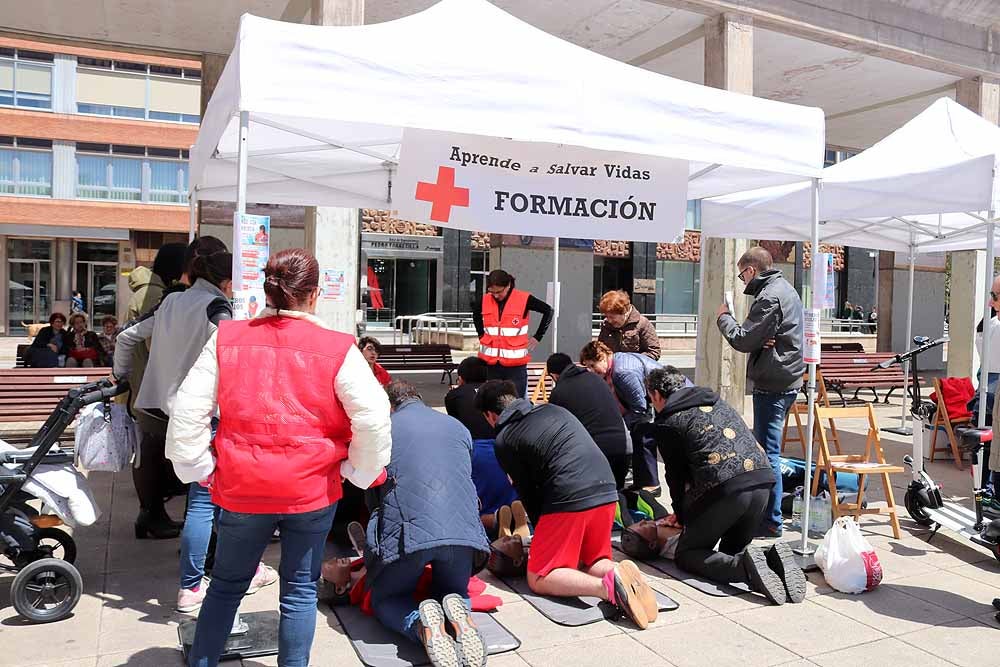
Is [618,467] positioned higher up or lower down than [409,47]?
lower down

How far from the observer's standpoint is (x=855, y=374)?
12.0 metres

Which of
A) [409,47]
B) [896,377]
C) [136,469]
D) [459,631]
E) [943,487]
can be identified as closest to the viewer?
[459,631]

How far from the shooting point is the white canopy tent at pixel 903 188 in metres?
5.76

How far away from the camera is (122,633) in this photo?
140 inches

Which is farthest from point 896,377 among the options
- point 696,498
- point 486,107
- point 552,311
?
point 486,107

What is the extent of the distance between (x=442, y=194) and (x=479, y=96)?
82 centimetres

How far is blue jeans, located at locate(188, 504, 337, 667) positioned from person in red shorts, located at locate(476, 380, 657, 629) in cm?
140

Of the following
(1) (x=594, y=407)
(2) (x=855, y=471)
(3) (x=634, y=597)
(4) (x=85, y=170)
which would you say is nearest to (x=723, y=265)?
(2) (x=855, y=471)

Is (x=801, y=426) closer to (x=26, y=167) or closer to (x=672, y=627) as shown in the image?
(x=672, y=627)

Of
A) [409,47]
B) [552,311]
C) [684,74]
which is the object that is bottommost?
[552,311]

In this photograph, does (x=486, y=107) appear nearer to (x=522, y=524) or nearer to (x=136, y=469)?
(x=522, y=524)

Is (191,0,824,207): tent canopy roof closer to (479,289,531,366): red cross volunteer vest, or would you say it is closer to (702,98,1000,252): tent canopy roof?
(702,98,1000,252): tent canopy roof

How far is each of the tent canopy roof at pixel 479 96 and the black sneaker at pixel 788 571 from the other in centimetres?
217

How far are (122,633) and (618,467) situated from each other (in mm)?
2831
